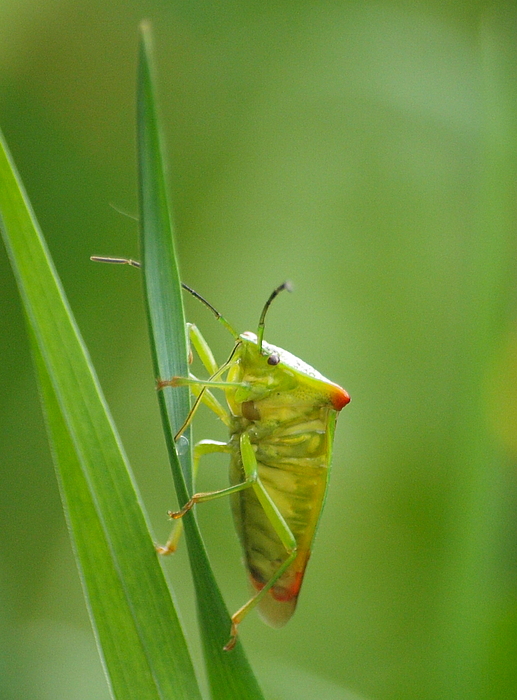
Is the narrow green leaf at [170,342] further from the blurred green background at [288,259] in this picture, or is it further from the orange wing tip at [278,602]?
the blurred green background at [288,259]

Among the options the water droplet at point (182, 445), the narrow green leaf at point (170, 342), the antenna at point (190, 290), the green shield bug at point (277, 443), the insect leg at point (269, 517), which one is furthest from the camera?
the green shield bug at point (277, 443)

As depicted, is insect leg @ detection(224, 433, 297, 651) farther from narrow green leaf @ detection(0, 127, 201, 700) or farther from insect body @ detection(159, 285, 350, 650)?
narrow green leaf @ detection(0, 127, 201, 700)

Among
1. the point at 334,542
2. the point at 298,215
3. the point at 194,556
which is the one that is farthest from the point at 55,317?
the point at 298,215

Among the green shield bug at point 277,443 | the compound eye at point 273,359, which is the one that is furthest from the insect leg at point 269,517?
the compound eye at point 273,359

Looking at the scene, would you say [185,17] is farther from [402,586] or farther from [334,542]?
[402,586]

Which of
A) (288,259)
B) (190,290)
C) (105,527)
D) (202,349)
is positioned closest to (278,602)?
(202,349)
